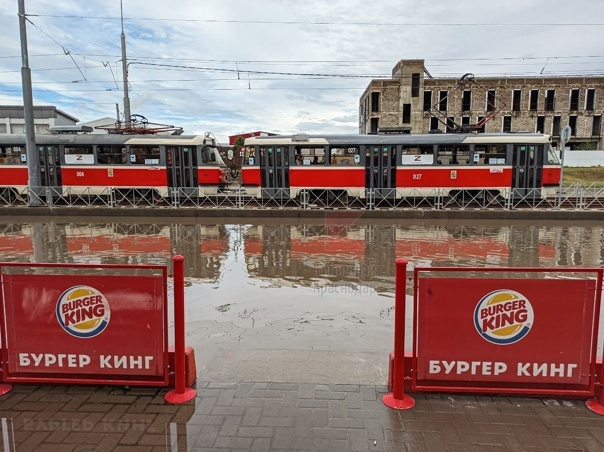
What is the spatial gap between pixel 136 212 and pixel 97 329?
15466 mm

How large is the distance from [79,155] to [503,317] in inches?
836

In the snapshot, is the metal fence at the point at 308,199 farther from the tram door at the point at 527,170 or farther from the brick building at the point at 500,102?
the brick building at the point at 500,102

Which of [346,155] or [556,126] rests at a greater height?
[556,126]

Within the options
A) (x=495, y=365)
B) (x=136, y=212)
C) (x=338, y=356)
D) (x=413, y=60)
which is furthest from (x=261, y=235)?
(x=413, y=60)

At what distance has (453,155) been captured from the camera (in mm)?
19625

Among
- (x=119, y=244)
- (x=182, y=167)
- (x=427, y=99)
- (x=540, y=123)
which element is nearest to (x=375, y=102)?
(x=427, y=99)

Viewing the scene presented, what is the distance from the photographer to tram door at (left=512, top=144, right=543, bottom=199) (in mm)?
19062

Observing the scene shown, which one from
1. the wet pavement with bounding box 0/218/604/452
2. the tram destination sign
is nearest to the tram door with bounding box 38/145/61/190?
the wet pavement with bounding box 0/218/604/452

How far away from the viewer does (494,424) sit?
3566mm

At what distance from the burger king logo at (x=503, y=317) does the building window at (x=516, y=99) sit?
171 feet

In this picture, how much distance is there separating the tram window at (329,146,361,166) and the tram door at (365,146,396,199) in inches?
17.4

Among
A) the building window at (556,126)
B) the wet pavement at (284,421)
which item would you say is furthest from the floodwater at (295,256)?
the building window at (556,126)

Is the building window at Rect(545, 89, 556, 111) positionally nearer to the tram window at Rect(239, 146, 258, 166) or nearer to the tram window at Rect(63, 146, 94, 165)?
the tram window at Rect(239, 146, 258, 166)

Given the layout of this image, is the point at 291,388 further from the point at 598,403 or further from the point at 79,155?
the point at 79,155
